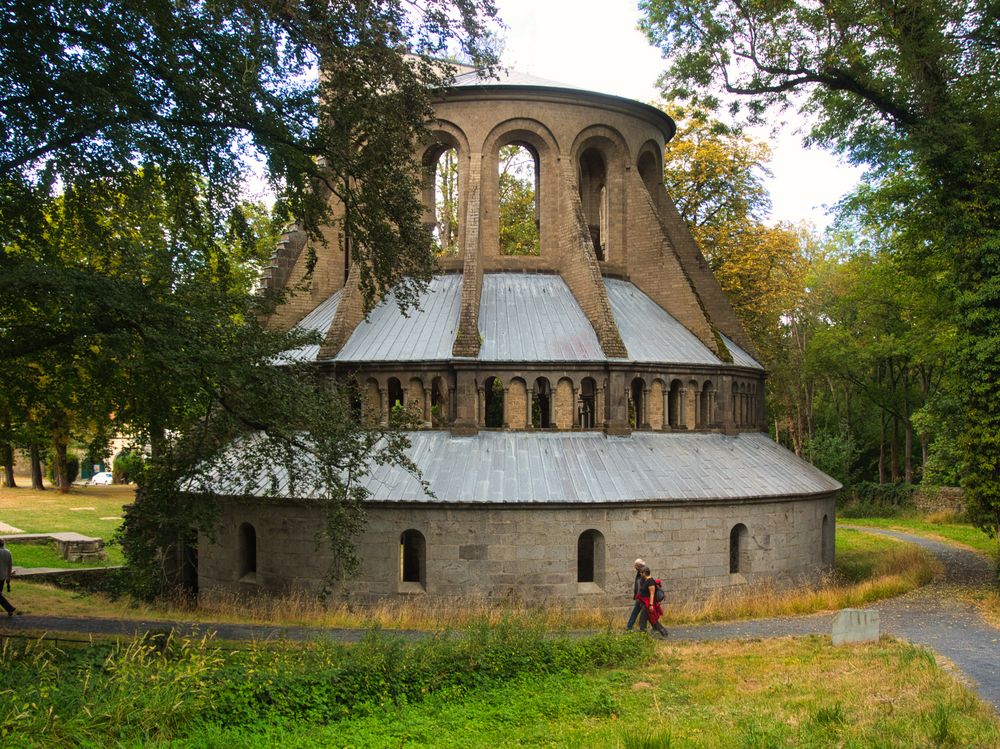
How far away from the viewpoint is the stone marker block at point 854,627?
Result: 14078mm

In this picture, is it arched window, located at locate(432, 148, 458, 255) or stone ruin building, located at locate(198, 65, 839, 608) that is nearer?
stone ruin building, located at locate(198, 65, 839, 608)

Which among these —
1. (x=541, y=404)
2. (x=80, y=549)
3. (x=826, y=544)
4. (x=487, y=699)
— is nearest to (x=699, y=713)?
(x=487, y=699)

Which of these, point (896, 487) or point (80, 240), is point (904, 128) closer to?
point (80, 240)

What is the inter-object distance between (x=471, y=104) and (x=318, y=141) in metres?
10.4

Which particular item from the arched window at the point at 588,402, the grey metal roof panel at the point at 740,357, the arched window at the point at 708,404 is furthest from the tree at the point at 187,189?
the grey metal roof panel at the point at 740,357

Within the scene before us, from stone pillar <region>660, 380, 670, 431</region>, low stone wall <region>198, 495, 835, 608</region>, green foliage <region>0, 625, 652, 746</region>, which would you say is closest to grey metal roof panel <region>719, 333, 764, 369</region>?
stone pillar <region>660, 380, 670, 431</region>

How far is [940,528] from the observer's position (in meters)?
36.3

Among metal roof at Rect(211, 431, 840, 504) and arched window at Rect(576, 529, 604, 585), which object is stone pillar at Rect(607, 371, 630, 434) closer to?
metal roof at Rect(211, 431, 840, 504)

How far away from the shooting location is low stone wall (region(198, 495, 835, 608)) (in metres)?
18.2

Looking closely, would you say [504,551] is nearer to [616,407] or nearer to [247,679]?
[616,407]

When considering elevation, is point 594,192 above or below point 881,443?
above

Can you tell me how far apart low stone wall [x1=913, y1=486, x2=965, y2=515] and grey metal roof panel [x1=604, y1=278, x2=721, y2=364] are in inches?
892

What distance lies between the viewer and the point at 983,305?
1861 cm

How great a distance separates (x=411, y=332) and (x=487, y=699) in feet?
39.5
